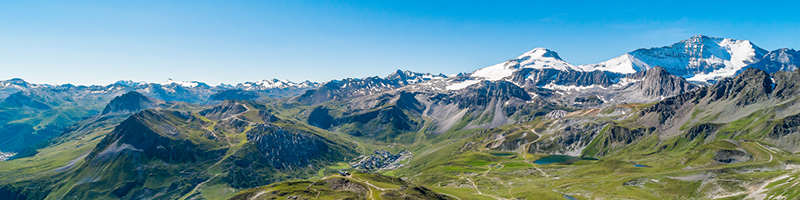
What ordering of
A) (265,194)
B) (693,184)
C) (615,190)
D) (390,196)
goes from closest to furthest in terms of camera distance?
1. (390,196)
2. (265,194)
3. (693,184)
4. (615,190)

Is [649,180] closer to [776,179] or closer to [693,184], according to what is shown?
[693,184]

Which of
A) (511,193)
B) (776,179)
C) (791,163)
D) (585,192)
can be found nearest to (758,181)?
(776,179)

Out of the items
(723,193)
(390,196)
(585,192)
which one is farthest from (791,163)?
(390,196)

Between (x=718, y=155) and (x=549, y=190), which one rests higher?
(x=718, y=155)

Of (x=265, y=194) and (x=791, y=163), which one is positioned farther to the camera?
(x=791, y=163)

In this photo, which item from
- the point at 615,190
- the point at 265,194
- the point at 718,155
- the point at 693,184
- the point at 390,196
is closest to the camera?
the point at 390,196

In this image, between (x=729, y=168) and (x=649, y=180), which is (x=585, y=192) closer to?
(x=649, y=180)
